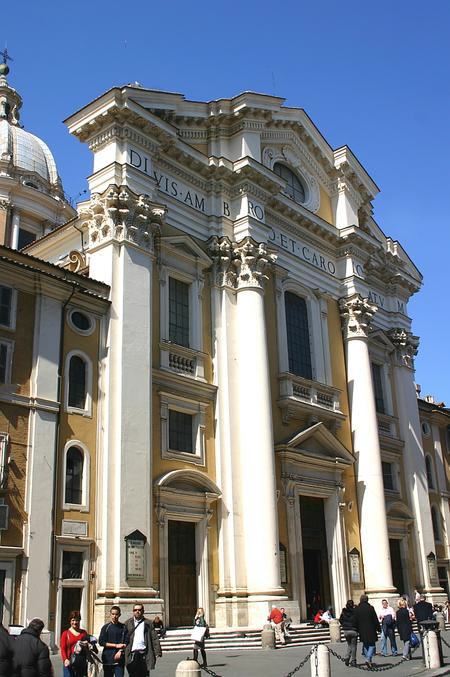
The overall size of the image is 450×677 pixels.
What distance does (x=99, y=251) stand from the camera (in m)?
23.6

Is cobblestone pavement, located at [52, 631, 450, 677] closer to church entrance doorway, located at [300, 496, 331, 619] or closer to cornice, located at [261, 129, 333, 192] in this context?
church entrance doorway, located at [300, 496, 331, 619]

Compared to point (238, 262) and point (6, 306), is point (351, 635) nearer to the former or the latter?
point (6, 306)

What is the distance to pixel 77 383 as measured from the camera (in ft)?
70.2

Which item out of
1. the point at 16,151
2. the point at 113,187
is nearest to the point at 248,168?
the point at 113,187

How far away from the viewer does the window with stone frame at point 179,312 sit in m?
25.4

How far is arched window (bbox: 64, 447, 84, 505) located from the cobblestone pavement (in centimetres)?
392

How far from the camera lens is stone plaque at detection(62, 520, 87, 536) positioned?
1962cm

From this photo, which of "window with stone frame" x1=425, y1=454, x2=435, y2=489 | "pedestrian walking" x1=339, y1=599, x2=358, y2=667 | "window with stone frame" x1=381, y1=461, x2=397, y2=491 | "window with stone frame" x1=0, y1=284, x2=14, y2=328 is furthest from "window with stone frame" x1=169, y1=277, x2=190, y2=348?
"window with stone frame" x1=425, y1=454, x2=435, y2=489

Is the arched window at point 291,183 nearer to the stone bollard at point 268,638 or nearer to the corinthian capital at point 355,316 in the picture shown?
the corinthian capital at point 355,316

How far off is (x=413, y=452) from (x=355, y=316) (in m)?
7.02

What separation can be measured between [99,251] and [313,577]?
14.1 meters

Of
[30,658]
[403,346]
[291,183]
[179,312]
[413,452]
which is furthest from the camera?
[403,346]

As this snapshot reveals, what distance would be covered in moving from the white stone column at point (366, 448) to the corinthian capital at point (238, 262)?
6652mm

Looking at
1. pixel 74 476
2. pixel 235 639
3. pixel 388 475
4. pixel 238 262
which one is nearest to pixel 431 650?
pixel 235 639
